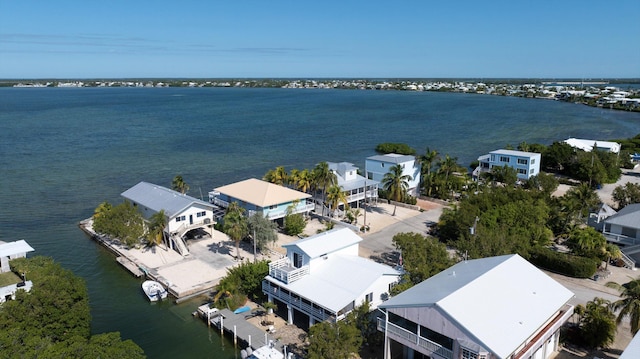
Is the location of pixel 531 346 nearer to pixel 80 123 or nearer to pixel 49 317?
pixel 49 317

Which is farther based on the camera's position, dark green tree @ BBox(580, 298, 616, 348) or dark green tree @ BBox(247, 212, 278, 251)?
dark green tree @ BBox(247, 212, 278, 251)

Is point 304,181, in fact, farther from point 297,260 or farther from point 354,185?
point 297,260

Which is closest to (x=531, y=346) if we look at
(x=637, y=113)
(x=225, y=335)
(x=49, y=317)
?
(x=225, y=335)

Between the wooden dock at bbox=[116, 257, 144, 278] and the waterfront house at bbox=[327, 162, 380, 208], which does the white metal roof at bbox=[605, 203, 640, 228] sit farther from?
the wooden dock at bbox=[116, 257, 144, 278]

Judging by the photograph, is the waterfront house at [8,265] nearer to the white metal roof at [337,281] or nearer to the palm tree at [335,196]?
the white metal roof at [337,281]

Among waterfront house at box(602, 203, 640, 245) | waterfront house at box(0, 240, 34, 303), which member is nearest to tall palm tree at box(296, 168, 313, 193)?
waterfront house at box(0, 240, 34, 303)

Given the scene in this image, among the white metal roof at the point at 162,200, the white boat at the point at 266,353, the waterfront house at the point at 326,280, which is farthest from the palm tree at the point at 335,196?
the white boat at the point at 266,353
